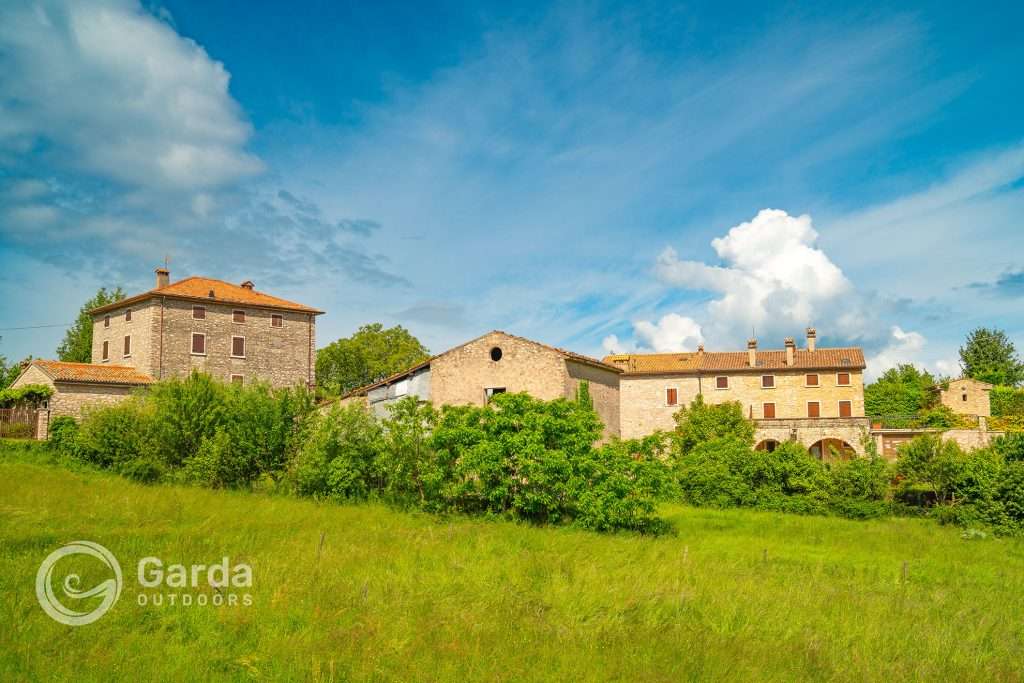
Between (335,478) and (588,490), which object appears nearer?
(588,490)

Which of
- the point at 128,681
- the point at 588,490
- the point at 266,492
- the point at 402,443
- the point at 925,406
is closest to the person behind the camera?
the point at 128,681

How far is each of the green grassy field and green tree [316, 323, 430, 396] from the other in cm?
4382

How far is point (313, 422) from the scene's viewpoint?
23.8m

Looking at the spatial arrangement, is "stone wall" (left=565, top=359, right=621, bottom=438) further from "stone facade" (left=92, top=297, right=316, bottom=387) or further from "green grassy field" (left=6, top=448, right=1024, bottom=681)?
"stone facade" (left=92, top=297, right=316, bottom=387)

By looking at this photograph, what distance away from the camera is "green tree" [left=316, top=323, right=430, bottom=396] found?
61.9 meters

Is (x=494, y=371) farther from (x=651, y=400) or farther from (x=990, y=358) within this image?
(x=990, y=358)

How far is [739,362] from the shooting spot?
47.3 metres

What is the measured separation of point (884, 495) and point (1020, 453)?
14.9 ft

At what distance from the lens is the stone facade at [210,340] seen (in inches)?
1495

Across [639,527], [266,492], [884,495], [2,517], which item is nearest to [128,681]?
[2,517]

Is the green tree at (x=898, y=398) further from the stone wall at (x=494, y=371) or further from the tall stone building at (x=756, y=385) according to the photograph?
the stone wall at (x=494, y=371)

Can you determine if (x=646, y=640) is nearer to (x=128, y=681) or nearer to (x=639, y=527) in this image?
(x=128, y=681)

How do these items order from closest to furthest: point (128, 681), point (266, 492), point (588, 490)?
1. point (128, 681)
2. point (588, 490)
3. point (266, 492)

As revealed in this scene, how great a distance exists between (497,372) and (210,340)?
19.6 meters
